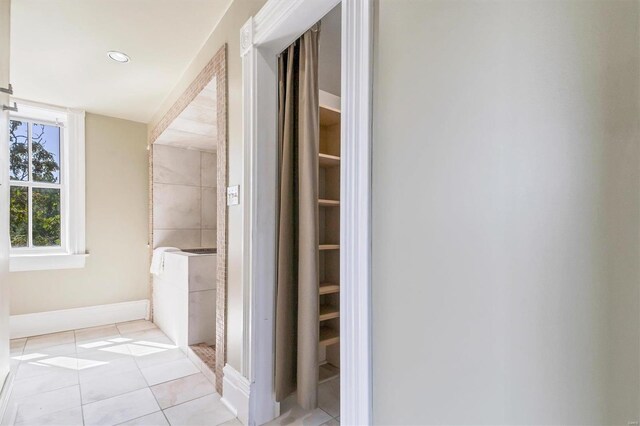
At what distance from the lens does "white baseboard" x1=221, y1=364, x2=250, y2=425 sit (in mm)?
1638

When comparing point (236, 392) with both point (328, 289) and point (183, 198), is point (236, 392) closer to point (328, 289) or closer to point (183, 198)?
point (328, 289)

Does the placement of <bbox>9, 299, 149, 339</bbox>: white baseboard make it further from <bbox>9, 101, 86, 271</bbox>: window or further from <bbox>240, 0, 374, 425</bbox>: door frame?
<bbox>240, 0, 374, 425</bbox>: door frame

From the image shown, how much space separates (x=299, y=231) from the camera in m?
1.68

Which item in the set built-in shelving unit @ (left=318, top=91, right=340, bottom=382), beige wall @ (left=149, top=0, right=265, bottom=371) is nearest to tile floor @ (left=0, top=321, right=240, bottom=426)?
beige wall @ (left=149, top=0, right=265, bottom=371)

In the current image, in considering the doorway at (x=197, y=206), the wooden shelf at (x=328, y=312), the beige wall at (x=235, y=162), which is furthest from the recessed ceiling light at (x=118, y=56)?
the wooden shelf at (x=328, y=312)

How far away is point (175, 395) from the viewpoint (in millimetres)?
1971

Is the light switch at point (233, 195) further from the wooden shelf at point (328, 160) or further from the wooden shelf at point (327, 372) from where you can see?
the wooden shelf at point (327, 372)

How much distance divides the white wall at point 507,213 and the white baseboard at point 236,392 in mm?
1015

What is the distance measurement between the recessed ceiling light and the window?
1474mm

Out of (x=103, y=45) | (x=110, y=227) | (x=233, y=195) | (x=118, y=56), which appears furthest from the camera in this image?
(x=110, y=227)

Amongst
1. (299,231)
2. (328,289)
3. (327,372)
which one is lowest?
(327,372)

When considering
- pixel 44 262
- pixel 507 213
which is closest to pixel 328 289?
pixel 507 213

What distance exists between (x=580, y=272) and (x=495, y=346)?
0.23 metres

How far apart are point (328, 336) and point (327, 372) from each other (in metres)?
0.31
